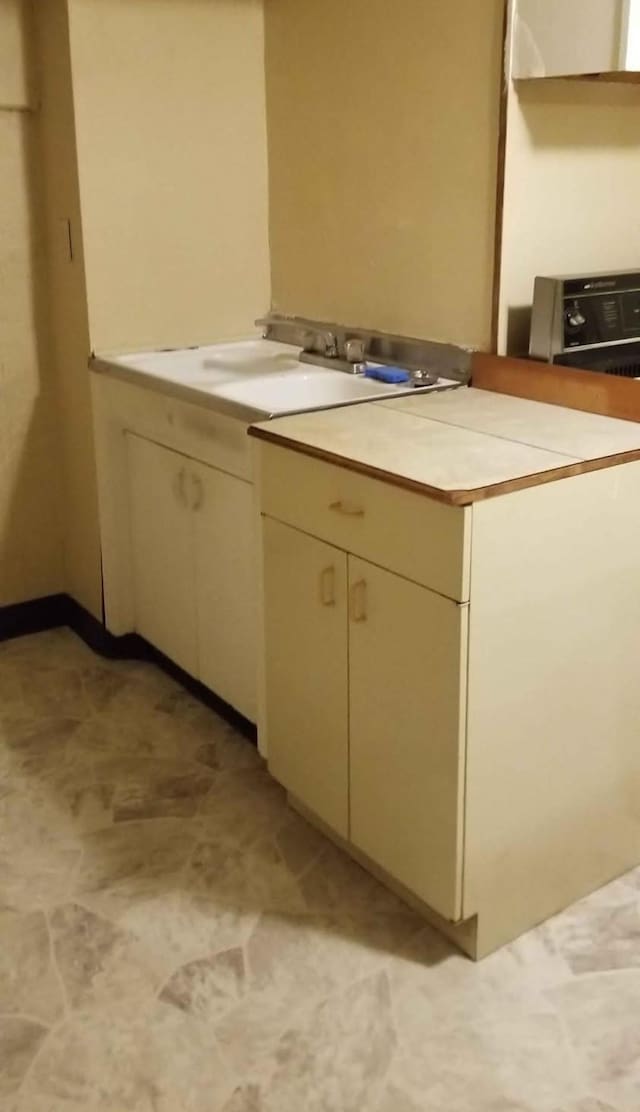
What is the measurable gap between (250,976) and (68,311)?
6.19 ft

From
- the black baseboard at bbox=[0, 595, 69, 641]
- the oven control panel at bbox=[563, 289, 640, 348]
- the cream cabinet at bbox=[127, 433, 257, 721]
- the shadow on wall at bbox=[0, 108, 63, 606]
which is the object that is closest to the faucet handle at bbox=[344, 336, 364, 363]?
the cream cabinet at bbox=[127, 433, 257, 721]

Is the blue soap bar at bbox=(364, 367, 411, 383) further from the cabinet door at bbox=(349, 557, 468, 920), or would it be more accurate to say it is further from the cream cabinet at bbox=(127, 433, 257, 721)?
the cabinet door at bbox=(349, 557, 468, 920)

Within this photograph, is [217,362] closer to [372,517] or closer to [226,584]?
[226,584]

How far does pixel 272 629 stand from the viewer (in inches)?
87.3

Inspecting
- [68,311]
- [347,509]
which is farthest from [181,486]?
[347,509]

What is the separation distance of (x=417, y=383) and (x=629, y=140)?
0.74m

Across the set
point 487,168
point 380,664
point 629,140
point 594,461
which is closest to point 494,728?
point 380,664

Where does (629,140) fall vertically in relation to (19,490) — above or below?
above

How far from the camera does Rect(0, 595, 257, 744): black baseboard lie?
2.82 meters

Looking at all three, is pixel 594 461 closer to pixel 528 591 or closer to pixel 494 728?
pixel 528 591

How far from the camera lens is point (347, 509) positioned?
1914 mm

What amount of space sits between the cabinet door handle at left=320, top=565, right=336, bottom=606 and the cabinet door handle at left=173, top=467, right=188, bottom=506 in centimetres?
72

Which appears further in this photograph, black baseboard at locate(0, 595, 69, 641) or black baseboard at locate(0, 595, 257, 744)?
black baseboard at locate(0, 595, 69, 641)

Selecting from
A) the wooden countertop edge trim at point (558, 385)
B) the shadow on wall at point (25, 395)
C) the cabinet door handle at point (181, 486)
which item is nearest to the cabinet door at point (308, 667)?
the cabinet door handle at point (181, 486)
